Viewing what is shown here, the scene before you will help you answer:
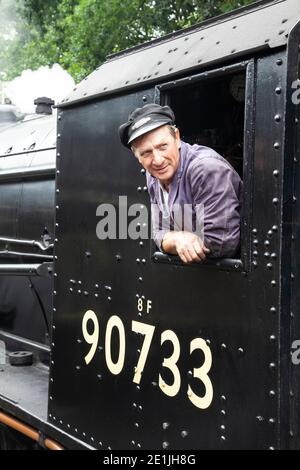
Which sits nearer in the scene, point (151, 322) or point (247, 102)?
point (247, 102)

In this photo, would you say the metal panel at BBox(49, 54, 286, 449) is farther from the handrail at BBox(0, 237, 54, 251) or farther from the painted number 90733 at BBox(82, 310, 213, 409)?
the handrail at BBox(0, 237, 54, 251)

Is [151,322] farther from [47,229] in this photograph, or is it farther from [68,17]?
[68,17]

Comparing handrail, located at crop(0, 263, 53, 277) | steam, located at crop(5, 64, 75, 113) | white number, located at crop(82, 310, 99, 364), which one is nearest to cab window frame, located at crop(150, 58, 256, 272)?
white number, located at crop(82, 310, 99, 364)

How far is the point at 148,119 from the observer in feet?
7.36

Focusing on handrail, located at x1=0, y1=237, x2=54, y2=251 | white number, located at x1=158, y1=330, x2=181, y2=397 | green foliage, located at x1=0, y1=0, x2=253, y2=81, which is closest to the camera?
white number, located at x1=158, y1=330, x2=181, y2=397

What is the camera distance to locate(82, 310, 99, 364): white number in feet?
9.23

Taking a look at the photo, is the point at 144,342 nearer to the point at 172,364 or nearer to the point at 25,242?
the point at 172,364

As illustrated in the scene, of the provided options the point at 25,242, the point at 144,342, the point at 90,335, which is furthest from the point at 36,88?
the point at 144,342

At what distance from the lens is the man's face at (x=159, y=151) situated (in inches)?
89.4

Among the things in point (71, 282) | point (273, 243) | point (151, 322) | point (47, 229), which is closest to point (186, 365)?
point (151, 322)

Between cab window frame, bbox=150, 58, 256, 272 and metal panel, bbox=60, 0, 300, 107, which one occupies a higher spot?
metal panel, bbox=60, 0, 300, 107
